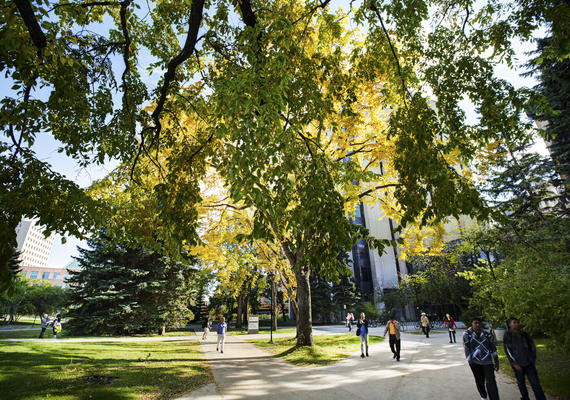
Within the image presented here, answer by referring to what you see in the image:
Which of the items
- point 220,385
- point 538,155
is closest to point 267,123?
point 220,385

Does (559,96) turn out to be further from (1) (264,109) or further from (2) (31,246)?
(2) (31,246)

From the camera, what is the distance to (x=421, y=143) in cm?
461

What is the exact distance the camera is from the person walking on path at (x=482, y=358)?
5477 mm

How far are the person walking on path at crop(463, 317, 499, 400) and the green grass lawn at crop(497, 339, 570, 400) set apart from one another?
1.53 m

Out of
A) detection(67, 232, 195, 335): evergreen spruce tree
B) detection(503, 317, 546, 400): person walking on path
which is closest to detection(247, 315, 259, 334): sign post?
detection(67, 232, 195, 335): evergreen spruce tree

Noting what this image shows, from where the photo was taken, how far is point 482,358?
5602 mm

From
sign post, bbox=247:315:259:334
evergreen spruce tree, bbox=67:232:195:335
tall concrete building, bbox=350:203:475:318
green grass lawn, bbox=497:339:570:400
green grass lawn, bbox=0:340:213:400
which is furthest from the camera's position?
tall concrete building, bbox=350:203:475:318

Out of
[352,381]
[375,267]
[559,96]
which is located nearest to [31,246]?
[375,267]

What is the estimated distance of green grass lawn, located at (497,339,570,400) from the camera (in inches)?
242

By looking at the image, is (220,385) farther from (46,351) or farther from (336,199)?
(46,351)

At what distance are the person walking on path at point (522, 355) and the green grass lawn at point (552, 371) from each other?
102 centimetres

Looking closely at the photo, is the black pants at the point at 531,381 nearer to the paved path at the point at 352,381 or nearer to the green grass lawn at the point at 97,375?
the paved path at the point at 352,381

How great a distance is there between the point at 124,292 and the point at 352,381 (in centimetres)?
2003

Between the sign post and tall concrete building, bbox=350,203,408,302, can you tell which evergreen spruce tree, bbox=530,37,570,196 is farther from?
tall concrete building, bbox=350,203,408,302
